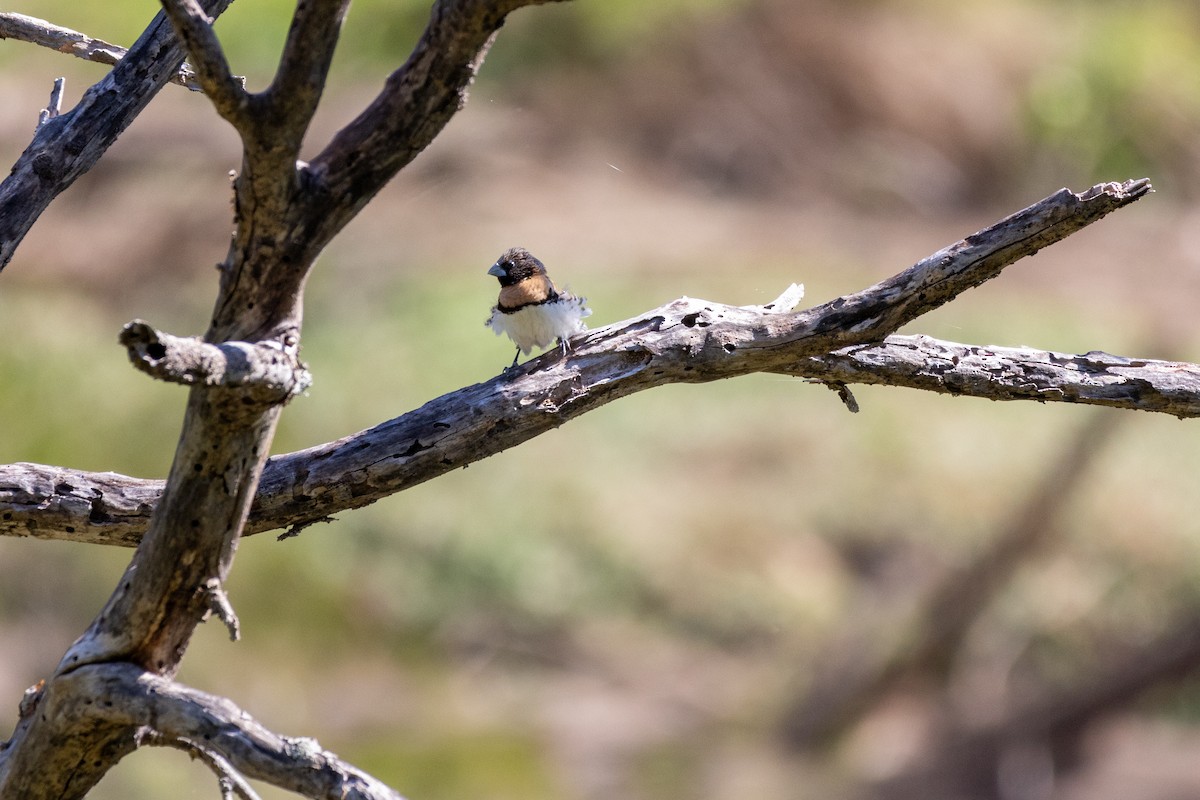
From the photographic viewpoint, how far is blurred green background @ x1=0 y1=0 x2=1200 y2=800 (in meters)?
8.92

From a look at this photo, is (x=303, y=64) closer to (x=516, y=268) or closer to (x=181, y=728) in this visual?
(x=181, y=728)

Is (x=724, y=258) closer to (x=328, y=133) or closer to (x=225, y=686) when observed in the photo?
(x=328, y=133)

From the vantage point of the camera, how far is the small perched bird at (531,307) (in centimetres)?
344

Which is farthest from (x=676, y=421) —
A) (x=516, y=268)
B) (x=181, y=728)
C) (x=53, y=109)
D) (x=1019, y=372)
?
(x=181, y=728)

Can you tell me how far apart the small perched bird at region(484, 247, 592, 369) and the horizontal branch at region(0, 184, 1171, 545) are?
1.25ft

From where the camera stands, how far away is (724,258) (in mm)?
13656

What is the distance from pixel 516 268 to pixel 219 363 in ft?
6.67

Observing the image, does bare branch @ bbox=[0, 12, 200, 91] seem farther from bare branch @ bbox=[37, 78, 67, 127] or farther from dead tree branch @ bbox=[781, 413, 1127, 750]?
dead tree branch @ bbox=[781, 413, 1127, 750]

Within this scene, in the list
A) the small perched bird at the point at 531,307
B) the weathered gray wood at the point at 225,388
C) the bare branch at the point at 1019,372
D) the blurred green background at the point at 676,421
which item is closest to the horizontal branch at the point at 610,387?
the bare branch at the point at 1019,372

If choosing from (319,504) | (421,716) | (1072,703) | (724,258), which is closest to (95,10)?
(724,258)

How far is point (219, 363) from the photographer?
1910 mm

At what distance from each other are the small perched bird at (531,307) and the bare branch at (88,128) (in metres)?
1.07

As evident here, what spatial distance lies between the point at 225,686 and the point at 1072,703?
17.6ft

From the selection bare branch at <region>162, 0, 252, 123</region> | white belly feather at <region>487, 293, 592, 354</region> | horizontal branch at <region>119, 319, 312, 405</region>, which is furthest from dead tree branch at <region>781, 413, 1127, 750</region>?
bare branch at <region>162, 0, 252, 123</region>
